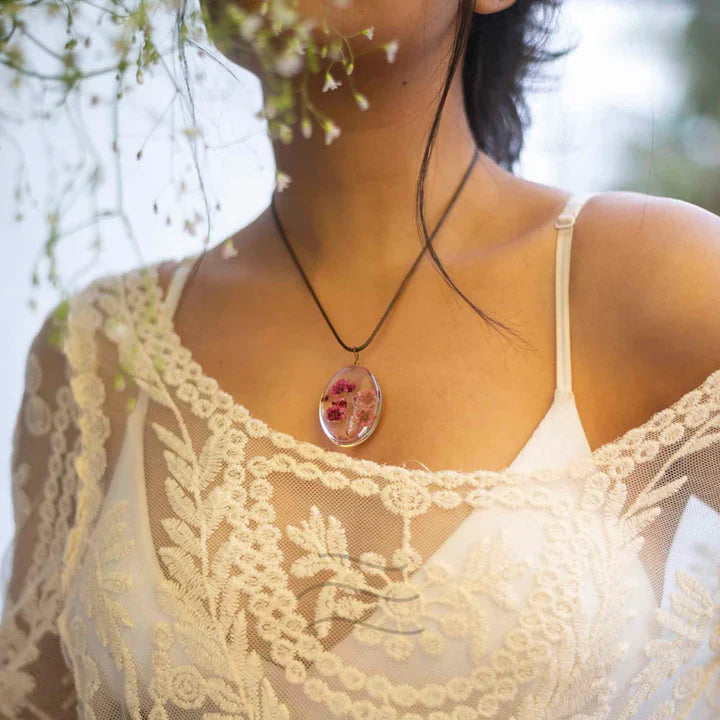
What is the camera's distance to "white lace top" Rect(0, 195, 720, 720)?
73 centimetres

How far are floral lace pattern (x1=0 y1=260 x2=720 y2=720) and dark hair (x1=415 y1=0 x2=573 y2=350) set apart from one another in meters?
0.51

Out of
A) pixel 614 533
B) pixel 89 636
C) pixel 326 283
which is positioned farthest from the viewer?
pixel 326 283

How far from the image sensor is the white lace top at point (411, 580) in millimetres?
733

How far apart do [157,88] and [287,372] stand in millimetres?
337

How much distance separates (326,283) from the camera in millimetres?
989

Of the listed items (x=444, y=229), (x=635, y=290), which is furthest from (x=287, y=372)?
(x=635, y=290)

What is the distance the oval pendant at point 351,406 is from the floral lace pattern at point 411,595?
4cm

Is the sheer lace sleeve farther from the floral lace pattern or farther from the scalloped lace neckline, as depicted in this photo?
the scalloped lace neckline

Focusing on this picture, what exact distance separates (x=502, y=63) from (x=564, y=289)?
383 millimetres

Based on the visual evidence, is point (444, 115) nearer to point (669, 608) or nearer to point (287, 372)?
point (287, 372)

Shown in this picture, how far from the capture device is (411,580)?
76 cm

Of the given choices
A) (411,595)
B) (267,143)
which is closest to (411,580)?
(411,595)

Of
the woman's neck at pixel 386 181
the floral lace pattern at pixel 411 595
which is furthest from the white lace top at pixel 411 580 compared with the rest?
the woman's neck at pixel 386 181

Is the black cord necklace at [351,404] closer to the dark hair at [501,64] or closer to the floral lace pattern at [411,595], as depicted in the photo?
the floral lace pattern at [411,595]
